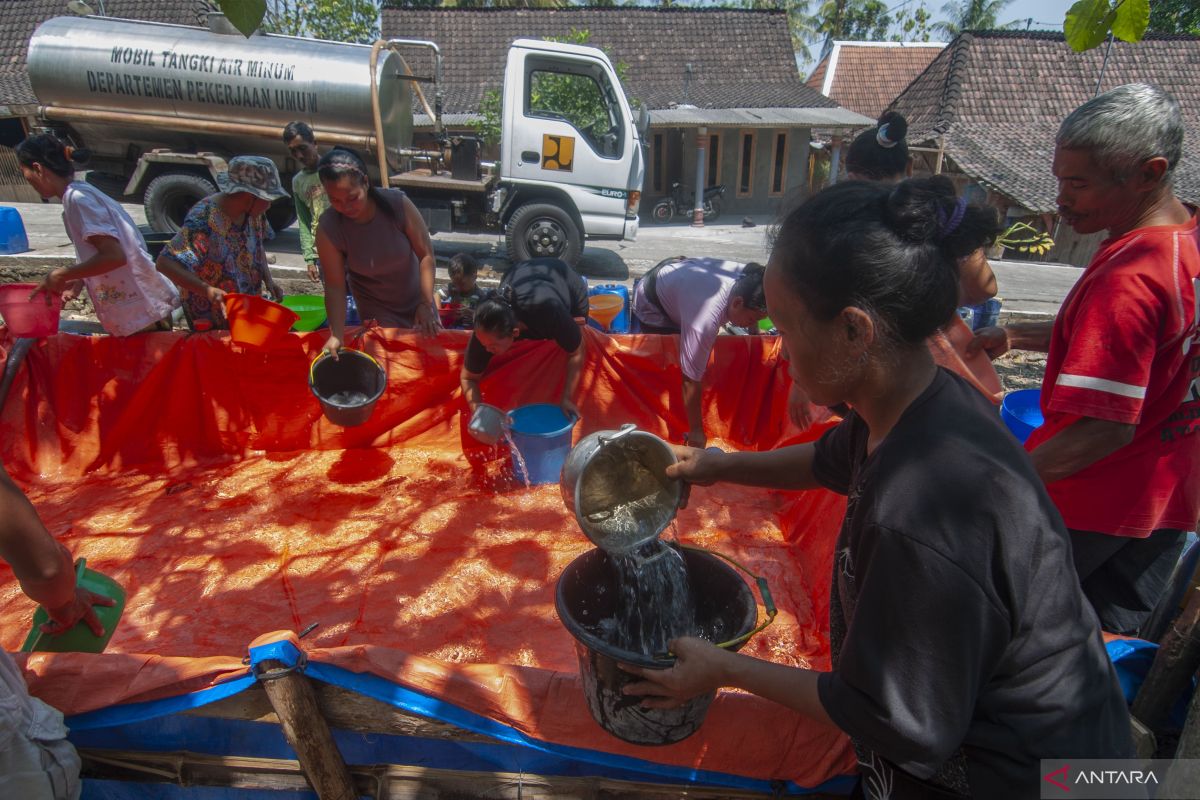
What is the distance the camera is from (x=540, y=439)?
3938mm

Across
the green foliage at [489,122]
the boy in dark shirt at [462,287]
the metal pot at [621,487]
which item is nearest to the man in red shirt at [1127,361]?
the metal pot at [621,487]

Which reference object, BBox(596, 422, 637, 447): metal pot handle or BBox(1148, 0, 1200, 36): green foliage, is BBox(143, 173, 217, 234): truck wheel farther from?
BBox(1148, 0, 1200, 36): green foliage

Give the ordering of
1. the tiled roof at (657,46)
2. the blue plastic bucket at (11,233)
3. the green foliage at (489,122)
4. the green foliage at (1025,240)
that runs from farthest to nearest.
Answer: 1. the tiled roof at (657,46)
2. the green foliage at (489,122)
3. the blue plastic bucket at (11,233)
4. the green foliage at (1025,240)

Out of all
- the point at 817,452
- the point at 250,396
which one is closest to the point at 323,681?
the point at 817,452

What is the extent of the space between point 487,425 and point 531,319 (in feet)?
2.20

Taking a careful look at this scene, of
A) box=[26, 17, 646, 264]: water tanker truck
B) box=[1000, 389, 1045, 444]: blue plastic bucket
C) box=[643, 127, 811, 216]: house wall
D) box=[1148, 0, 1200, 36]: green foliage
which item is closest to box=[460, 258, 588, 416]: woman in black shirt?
box=[1000, 389, 1045, 444]: blue plastic bucket

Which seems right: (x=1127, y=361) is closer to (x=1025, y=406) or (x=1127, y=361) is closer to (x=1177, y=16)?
(x=1025, y=406)

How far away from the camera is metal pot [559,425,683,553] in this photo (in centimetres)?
186

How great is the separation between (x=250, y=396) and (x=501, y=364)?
1.67m

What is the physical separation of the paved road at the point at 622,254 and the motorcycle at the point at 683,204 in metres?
1.99

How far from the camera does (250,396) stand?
14.5 ft

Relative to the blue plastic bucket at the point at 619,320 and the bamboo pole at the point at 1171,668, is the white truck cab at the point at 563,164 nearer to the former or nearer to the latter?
the blue plastic bucket at the point at 619,320

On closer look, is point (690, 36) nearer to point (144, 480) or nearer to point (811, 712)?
point (144, 480)

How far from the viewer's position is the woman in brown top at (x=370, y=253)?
382 cm
